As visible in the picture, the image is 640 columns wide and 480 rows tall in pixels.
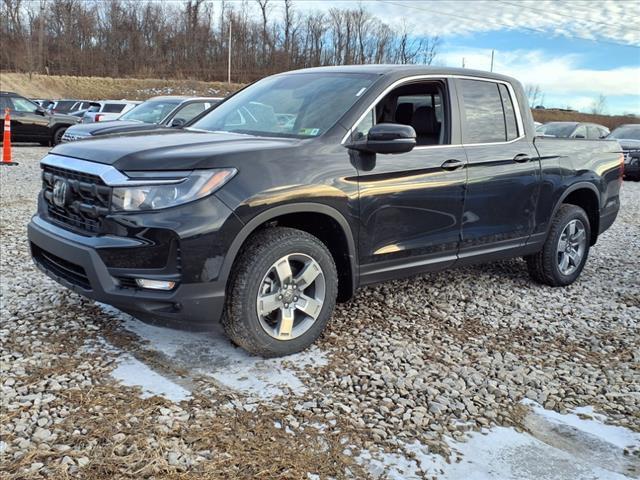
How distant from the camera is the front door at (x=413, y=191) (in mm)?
3938

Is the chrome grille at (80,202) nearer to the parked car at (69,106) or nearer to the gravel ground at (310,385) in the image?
the gravel ground at (310,385)

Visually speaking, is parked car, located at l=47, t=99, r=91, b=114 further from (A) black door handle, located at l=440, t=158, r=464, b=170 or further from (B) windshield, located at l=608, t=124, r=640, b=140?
(A) black door handle, located at l=440, t=158, r=464, b=170

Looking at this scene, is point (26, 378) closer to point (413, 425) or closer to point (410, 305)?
point (413, 425)

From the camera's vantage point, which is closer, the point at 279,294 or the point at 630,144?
the point at 279,294

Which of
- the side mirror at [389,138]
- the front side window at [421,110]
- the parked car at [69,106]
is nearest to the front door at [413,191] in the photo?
the front side window at [421,110]

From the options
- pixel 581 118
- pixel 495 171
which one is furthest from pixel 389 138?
pixel 581 118

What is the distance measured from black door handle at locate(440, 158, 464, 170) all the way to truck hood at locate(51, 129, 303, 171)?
46.9 inches

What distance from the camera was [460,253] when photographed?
15.0 ft

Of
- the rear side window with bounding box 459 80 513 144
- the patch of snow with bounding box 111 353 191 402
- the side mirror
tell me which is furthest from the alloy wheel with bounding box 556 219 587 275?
the patch of snow with bounding box 111 353 191 402

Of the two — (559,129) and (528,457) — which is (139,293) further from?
(559,129)

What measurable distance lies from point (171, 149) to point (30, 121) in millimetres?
16897

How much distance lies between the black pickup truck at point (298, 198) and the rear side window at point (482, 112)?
2 cm

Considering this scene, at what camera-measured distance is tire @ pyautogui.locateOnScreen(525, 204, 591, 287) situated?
5410mm

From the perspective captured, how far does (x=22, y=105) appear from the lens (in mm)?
18156
